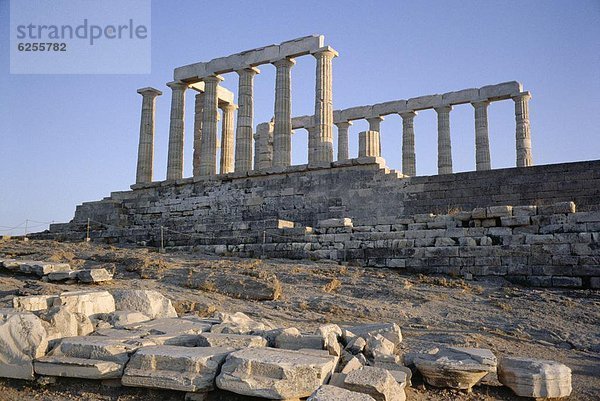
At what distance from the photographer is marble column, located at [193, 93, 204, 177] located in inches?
1211

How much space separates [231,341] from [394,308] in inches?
202

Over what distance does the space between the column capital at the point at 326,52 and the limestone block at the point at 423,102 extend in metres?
8.15

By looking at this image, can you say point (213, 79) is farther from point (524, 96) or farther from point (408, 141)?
point (524, 96)

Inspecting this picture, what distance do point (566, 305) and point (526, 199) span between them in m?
7.53

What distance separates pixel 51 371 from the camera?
5.96m

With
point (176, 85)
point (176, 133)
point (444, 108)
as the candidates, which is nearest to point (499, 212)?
point (444, 108)

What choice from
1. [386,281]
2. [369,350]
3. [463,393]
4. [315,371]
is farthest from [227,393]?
[386,281]

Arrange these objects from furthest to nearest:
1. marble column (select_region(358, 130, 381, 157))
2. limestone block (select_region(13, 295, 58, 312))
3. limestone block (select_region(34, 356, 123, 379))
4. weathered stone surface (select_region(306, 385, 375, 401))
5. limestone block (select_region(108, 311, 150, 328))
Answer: marble column (select_region(358, 130, 381, 157)) → limestone block (select_region(108, 311, 150, 328)) → limestone block (select_region(13, 295, 58, 312)) → limestone block (select_region(34, 356, 123, 379)) → weathered stone surface (select_region(306, 385, 375, 401))

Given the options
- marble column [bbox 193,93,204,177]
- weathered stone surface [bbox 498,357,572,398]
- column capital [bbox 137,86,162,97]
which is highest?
column capital [bbox 137,86,162,97]

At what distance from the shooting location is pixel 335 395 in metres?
4.85

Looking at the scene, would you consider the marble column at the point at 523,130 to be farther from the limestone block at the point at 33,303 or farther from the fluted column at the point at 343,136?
the limestone block at the point at 33,303

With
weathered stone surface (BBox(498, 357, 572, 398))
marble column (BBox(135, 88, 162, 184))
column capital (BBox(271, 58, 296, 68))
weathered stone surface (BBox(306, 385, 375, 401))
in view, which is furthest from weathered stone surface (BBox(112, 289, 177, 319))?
marble column (BBox(135, 88, 162, 184))

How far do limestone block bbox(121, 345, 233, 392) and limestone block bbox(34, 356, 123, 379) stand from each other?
0.69 feet

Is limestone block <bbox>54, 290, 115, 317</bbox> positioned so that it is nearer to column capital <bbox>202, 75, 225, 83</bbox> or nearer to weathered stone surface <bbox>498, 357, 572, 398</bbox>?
weathered stone surface <bbox>498, 357, 572, 398</bbox>
